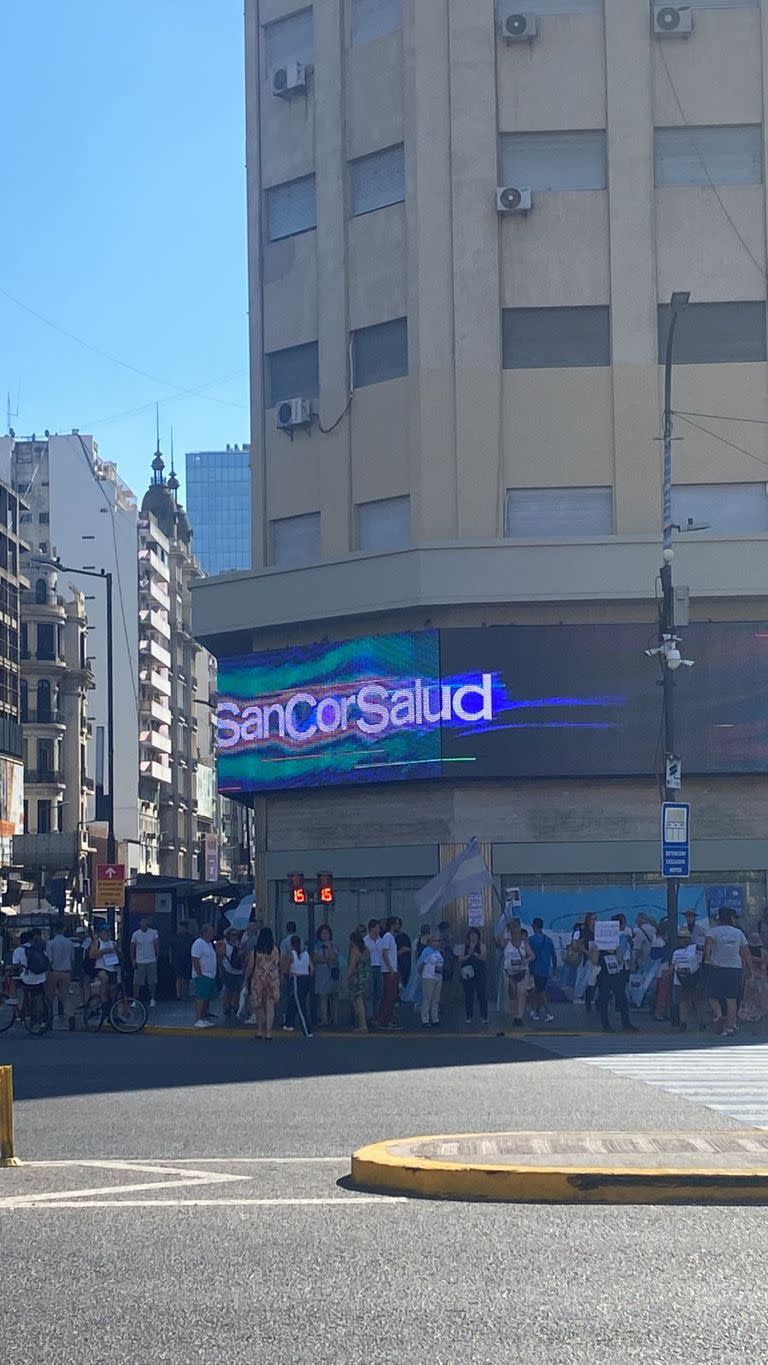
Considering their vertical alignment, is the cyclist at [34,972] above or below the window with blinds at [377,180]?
below

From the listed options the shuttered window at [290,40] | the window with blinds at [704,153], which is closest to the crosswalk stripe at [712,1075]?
the window with blinds at [704,153]

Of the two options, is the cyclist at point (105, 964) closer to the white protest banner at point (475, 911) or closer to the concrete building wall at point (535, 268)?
the white protest banner at point (475, 911)

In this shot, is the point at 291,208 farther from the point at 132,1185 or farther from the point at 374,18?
the point at 132,1185

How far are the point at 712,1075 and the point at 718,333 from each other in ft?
77.5

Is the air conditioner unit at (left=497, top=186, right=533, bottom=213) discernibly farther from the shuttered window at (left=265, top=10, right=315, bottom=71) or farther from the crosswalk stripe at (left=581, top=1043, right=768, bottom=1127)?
the crosswalk stripe at (left=581, top=1043, right=768, bottom=1127)

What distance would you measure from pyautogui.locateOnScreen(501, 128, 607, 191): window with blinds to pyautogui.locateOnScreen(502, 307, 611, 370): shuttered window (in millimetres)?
2695

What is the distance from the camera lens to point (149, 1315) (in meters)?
7.94

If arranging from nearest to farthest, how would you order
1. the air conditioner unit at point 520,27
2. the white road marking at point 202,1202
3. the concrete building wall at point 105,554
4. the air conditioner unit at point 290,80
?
1. the white road marking at point 202,1202
2. the air conditioner unit at point 520,27
3. the air conditioner unit at point 290,80
4. the concrete building wall at point 105,554

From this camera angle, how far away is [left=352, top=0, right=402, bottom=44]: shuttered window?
43.1 meters

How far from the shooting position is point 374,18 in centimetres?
4350

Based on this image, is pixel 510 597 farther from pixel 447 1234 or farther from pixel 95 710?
pixel 95 710

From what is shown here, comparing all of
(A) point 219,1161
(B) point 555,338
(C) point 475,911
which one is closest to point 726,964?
(C) point 475,911

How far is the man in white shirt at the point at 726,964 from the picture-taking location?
2647 cm

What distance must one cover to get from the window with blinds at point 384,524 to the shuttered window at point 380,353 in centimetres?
262
